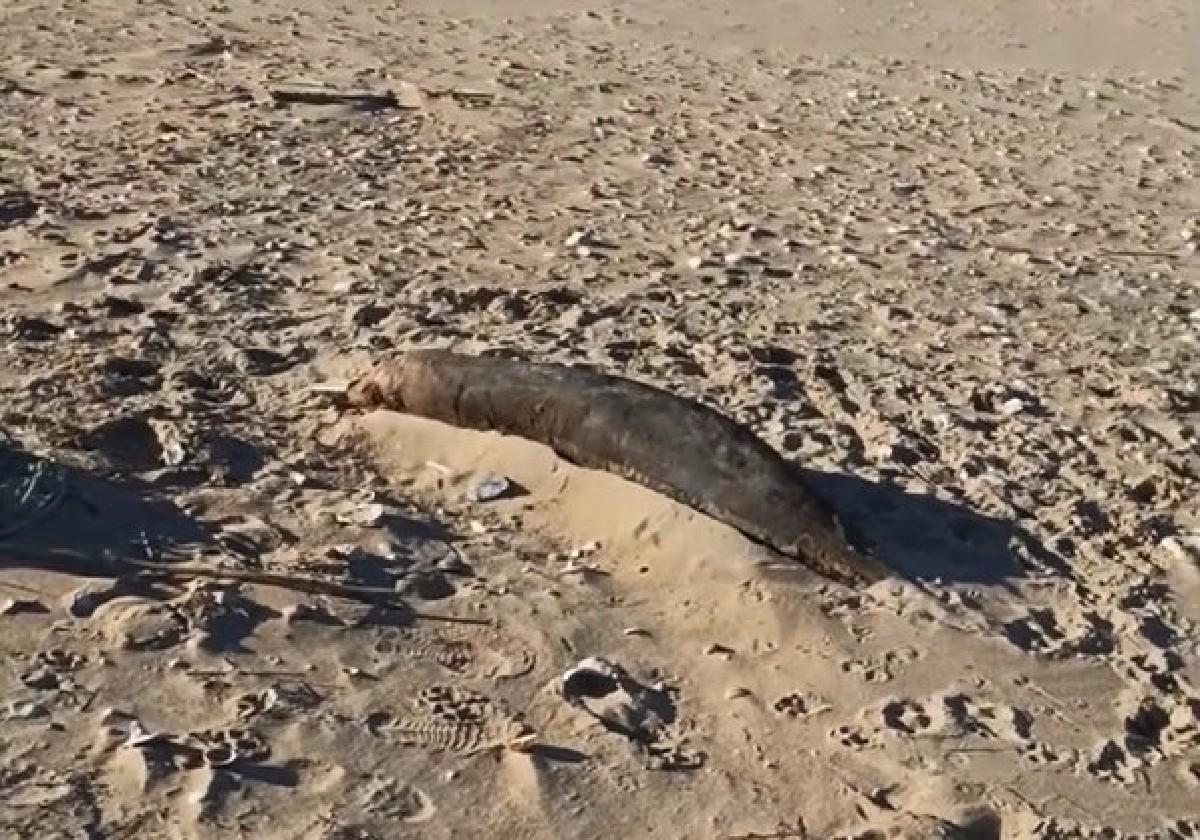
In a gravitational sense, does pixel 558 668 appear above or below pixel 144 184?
above

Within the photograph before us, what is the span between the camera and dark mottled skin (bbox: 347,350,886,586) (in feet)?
15.3

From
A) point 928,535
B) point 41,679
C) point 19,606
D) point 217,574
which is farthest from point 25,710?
point 928,535

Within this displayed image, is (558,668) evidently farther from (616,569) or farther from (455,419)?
(455,419)

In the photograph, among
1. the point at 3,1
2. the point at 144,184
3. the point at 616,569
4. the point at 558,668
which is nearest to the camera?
the point at 558,668

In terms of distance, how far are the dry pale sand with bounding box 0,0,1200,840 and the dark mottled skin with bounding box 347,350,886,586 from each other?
0.06 m

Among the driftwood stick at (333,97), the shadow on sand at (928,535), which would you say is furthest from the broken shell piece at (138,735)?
the driftwood stick at (333,97)

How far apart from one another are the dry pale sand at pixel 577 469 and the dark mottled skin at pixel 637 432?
6cm

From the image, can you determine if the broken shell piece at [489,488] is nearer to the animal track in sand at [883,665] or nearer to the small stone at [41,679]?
the animal track in sand at [883,665]

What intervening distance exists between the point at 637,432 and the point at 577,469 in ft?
0.55

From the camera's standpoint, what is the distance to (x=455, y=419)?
16.9ft

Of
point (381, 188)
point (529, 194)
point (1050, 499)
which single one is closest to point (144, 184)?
point (381, 188)

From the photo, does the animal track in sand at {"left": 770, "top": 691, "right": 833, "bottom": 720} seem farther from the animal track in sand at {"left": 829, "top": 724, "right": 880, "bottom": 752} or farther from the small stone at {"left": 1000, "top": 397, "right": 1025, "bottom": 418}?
the small stone at {"left": 1000, "top": 397, "right": 1025, "bottom": 418}

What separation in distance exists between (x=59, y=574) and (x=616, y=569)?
1.14 m

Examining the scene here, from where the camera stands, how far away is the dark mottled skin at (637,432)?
4672 mm
